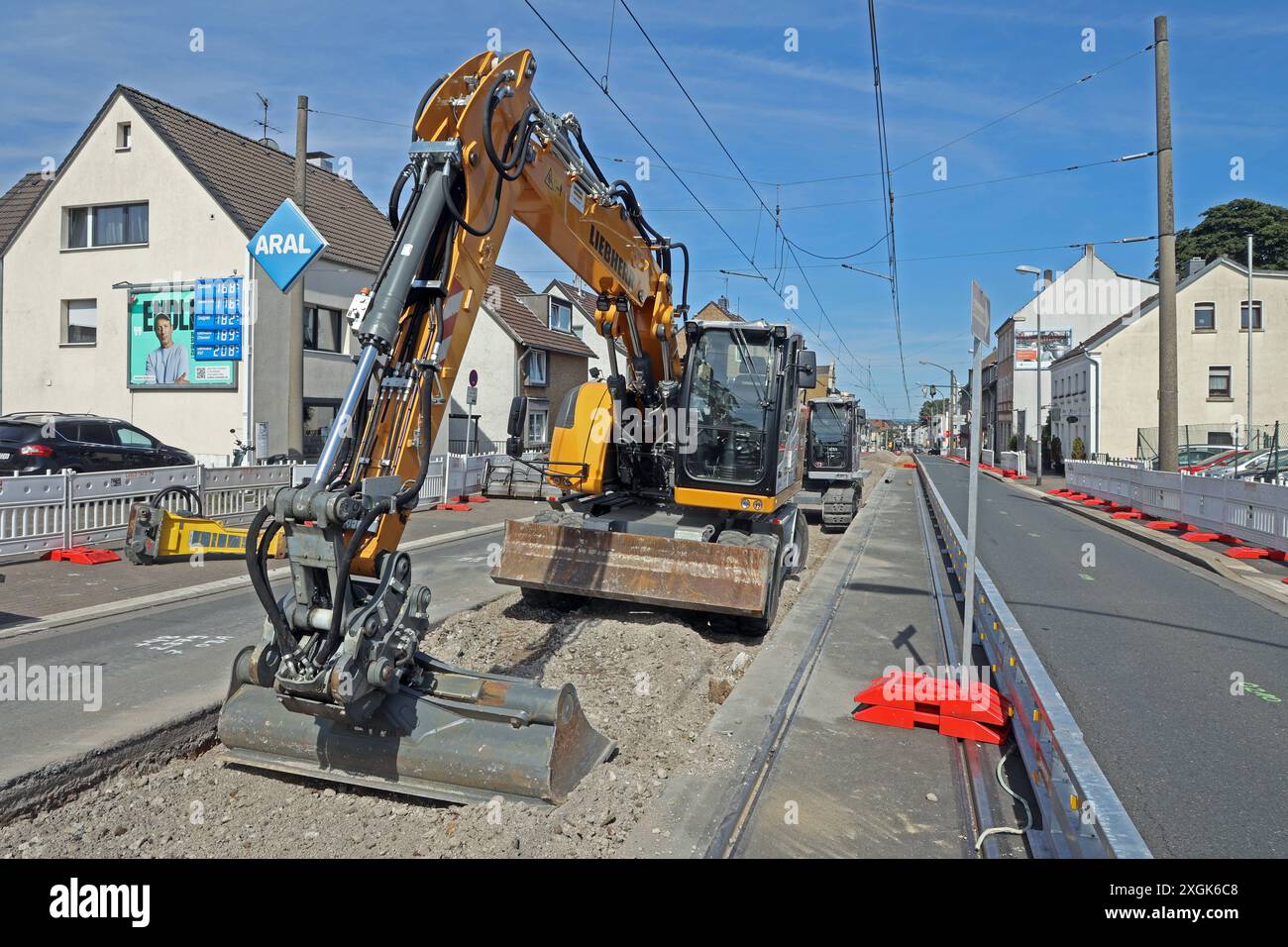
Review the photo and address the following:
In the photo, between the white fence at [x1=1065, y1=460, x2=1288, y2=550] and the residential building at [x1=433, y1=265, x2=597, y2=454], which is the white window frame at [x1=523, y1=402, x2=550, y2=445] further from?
the white fence at [x1=1065, y1=460, x2=1288, y2=550]

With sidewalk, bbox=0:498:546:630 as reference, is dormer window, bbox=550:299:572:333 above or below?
above

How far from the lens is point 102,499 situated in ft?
40.3

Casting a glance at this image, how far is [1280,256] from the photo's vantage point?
203 ft

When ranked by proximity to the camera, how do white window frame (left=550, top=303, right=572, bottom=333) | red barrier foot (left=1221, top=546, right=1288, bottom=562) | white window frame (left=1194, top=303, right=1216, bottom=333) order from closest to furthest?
1. red barrier foot (left=1221, top=546, right=1288, bottom=562)
2. white window frame (left=550, top=303, right=572, bottom=333)
3. white window frame (left=1194, top=303, right=1216, bottom=333)

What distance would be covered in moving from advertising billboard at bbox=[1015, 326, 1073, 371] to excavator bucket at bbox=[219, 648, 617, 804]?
7118 centimetres

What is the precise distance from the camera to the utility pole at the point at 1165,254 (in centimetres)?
1912

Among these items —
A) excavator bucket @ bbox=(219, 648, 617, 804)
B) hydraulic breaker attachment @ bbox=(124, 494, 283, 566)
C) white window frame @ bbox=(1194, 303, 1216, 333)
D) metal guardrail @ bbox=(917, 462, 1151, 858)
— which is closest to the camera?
metal guardrail @ bbox=(917, 462, 1151, 858)

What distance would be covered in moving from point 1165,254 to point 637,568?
17410 millimetres

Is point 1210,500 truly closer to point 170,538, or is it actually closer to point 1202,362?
point 170,538

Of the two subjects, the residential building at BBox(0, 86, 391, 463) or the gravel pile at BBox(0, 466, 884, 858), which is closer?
the gravel pile at BBox(0, 466, 884, 858)

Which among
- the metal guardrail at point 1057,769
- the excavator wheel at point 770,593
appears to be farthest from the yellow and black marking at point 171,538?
the metal guardrail at point 1057,769

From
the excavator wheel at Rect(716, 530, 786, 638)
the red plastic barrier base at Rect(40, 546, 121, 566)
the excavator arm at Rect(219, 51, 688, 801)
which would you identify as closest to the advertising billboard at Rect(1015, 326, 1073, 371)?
the excavator wheel at Rect(716, 530, 786, 638)

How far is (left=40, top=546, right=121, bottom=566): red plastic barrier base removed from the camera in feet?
37.4
